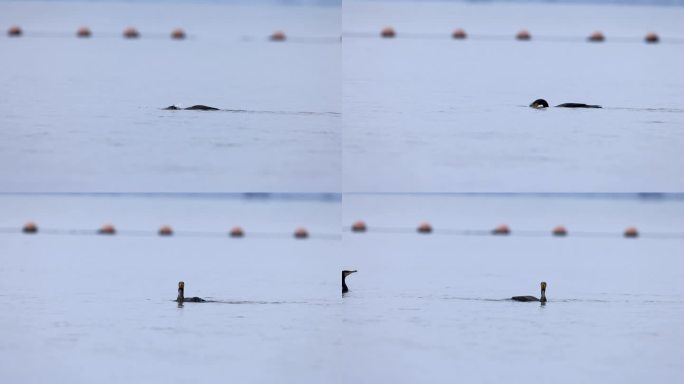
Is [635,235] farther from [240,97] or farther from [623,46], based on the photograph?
[240,97]

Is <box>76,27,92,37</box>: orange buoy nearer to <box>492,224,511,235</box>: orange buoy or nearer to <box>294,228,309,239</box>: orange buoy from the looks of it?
<box>294,228,309,239</box>: orange buoy

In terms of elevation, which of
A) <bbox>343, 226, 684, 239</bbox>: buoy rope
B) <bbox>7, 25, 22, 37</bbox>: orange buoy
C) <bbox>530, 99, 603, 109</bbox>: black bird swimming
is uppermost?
<bbox>7, 25, 22, 37</bbox>: orange buoy

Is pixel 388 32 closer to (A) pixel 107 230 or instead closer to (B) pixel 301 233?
(B) pixel 301 233

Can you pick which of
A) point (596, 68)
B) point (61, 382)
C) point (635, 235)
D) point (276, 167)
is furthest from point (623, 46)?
point (61, 382)

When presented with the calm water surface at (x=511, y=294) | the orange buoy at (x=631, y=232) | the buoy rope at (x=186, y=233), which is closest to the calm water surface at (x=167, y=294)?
the buoy rope at (x=186, y=233)

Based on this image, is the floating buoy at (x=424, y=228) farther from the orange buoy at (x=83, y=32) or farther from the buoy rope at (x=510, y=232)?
the orange buoy at (x=83, y=32)

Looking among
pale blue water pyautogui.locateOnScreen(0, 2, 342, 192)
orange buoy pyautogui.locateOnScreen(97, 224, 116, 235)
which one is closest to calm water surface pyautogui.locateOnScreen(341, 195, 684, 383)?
pale blue water pyautogui.locateOnScreen(0, 2, 342, 192)
